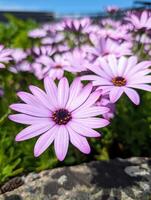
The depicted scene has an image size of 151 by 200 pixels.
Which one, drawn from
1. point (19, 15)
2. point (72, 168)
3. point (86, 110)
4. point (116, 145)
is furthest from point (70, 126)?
point (19, 15)

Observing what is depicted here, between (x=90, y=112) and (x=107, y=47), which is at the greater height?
(x=107, y=47)

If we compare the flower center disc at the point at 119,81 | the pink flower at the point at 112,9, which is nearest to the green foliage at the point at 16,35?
the pink flower at the point at 112,9

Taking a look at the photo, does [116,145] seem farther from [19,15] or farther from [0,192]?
[19,15]

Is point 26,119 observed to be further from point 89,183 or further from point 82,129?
point 89,183

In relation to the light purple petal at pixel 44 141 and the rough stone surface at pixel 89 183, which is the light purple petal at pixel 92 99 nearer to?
the light purple petal at pixel 44 141

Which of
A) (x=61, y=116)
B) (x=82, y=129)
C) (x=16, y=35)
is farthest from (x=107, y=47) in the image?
(x=16, y=35)

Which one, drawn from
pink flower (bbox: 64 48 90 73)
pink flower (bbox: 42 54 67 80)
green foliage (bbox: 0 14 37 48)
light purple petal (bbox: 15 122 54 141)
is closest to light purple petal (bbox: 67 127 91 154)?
light purple petal (bbox: 15 122 54 141)

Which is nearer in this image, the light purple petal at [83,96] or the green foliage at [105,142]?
the light purple petal at [83,96]
